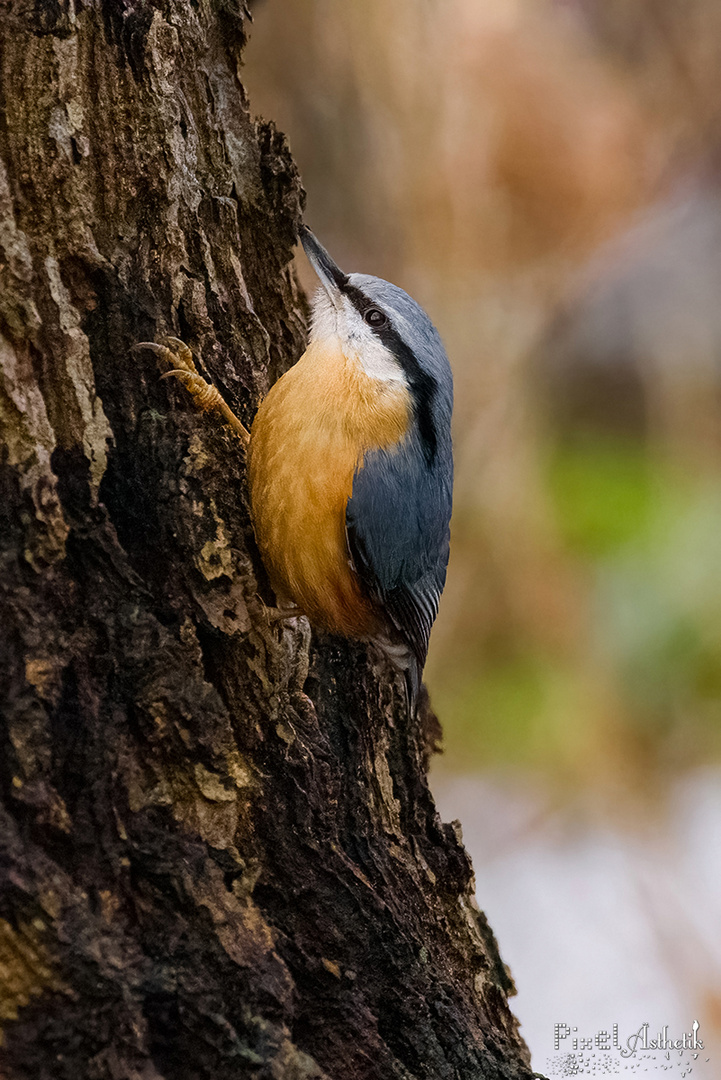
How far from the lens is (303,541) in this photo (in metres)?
1.99

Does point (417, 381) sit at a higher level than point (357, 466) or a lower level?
higher

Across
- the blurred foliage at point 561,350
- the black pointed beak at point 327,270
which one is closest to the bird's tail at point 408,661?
the black pointed beak at point 327,270

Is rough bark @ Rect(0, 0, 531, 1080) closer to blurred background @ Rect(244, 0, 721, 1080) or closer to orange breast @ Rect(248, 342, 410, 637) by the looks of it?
orange breast @ Rect(248, 342, 410, 637)

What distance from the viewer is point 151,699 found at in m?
1.50

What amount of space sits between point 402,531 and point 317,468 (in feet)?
0.89

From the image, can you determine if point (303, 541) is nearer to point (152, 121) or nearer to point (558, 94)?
point (152, 121)

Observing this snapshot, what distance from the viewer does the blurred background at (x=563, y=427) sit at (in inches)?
152

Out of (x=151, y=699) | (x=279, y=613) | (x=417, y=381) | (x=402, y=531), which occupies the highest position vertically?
(x=417, y=381)

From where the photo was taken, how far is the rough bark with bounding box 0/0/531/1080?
1.36m

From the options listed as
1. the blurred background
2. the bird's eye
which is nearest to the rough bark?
the bird's eye

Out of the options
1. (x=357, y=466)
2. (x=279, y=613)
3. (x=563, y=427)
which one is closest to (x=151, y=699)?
(x=279, y=613)

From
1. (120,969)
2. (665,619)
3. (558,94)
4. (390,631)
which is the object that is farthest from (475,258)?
(120,969)

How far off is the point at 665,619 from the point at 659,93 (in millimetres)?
2459

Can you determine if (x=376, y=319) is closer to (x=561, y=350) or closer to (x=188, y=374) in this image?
(x=188, y=374)
